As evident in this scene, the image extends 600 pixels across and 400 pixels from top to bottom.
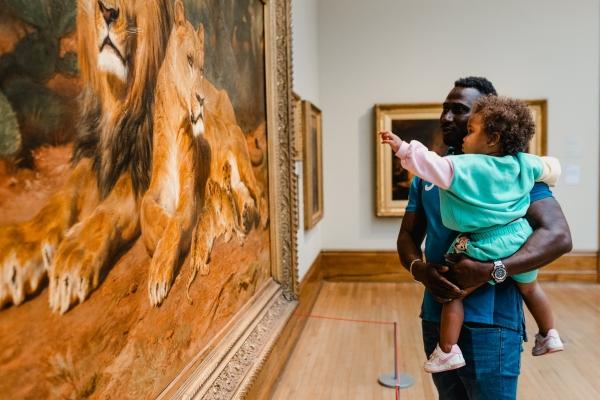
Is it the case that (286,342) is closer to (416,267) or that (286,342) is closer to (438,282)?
(416,267)

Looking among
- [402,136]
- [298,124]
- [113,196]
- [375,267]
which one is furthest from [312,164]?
[113,196]

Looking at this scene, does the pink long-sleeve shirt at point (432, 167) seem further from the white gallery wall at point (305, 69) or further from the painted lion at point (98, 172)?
the white gallery wall at point (305, 69)

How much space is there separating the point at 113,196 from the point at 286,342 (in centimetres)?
335

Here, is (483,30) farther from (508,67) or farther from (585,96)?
(585,96)

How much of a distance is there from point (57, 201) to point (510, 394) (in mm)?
1781

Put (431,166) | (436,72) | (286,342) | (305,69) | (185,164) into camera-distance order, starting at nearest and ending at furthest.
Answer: (431,166), (185,164), (286,342), (305,69), (436,72)

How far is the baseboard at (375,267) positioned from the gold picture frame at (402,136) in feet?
2.39

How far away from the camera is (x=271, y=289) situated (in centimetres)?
426

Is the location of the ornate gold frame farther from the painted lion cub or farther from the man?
the man

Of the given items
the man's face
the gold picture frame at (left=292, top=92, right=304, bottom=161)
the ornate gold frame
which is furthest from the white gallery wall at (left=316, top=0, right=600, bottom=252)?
the man's face

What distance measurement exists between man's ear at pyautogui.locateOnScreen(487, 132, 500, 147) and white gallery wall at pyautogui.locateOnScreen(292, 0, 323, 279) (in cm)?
392

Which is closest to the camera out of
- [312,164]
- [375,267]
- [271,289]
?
[271,289]

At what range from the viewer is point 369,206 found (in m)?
8.19

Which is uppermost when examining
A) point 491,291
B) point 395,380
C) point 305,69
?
point 305,69
